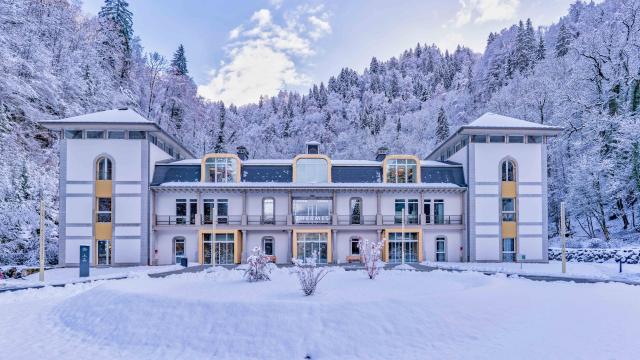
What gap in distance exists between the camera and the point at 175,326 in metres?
11.6

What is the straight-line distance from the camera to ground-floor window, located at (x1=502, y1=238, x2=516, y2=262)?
28516mm

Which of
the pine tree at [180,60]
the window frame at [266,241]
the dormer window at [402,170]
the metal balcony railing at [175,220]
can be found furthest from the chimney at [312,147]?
the pine tree at [180,60]

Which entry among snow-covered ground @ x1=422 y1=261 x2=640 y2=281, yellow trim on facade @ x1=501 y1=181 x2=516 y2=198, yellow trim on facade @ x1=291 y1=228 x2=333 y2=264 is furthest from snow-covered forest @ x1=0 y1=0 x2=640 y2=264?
yellow trim on facade @ x1=291 y1=228 x2=333 y2=264

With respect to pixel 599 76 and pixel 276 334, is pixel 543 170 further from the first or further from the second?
pixel 276 334

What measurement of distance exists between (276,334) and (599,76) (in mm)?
43982

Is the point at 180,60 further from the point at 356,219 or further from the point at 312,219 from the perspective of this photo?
the point at 356,219

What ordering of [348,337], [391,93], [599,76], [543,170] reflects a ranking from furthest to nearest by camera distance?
[391,93]
[599,76]
[543,170]
[348,337]

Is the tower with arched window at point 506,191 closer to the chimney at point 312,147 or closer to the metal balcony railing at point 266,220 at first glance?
the chimney at point 312,147

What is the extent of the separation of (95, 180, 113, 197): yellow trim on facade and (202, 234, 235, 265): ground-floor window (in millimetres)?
7769

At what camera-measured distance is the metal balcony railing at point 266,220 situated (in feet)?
94.2

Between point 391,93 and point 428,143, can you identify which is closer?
point 428,143

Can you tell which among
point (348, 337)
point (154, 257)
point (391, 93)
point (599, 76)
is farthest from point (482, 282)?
point (391, 93)

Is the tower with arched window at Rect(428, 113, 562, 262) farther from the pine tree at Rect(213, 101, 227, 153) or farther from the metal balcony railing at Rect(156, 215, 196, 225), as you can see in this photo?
the pine tree at Rect(213, 101, 227, 153)

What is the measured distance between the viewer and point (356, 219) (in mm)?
29250
